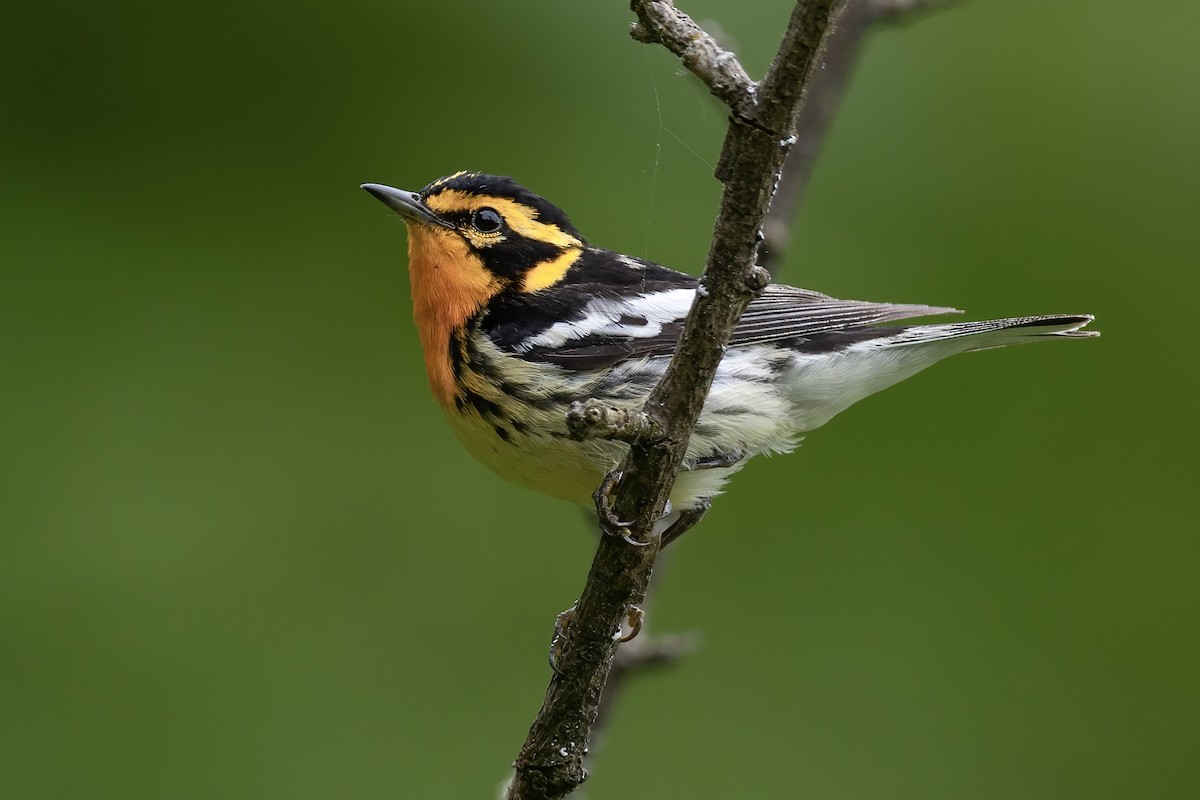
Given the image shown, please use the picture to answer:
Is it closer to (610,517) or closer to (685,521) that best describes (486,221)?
(685,521)

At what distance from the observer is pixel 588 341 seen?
9.34 feet

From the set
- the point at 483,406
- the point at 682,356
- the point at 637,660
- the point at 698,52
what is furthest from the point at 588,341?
the point at 698,52

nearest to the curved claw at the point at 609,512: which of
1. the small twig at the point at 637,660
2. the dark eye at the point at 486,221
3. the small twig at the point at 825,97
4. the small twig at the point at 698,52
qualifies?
the small twig at the point at 698,52

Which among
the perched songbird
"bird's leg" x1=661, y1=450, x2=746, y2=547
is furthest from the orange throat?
"bird's leg" x1=661, y1=450, x2=746, y2=547

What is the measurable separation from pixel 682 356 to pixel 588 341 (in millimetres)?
1051

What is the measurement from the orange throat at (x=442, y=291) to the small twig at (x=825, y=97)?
73 centimetres

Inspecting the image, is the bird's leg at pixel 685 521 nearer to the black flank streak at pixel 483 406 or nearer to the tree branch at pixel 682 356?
the black flank streak at pixel 483 406

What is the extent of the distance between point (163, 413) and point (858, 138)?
2.32 metres

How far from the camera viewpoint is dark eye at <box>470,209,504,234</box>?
3129 mm

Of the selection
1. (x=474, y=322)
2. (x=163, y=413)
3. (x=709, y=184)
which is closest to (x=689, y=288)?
(x=474, y=322)

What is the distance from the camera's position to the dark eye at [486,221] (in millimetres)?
3129

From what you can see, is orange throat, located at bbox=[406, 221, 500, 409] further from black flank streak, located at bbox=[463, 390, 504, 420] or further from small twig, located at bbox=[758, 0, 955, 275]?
small twig, located at bbox=[758, 0, 955, 275]

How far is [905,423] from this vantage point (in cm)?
378

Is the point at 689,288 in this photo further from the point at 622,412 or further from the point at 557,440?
the point at 622,412
